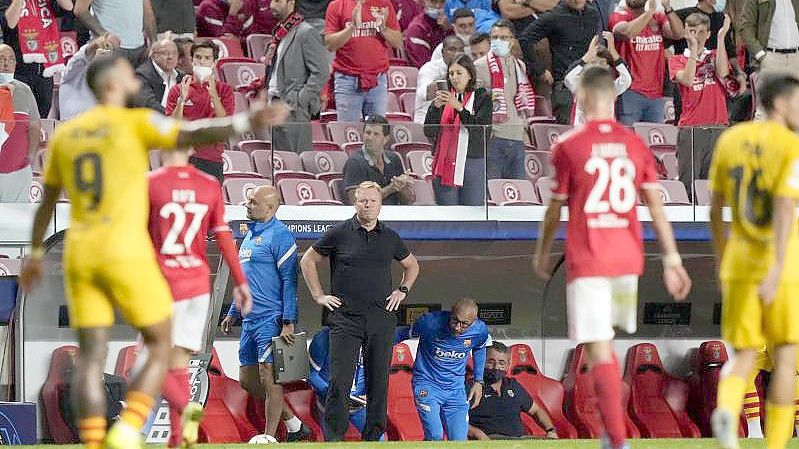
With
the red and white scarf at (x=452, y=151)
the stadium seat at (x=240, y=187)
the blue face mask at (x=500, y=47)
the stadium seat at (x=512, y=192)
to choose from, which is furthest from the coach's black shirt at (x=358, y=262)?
the blue face mask at (x=500, y=47)

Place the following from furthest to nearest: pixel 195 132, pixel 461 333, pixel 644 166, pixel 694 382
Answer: pixel 694 382 < pixel 461 333 < pixel 644 166 < pixel 195 132

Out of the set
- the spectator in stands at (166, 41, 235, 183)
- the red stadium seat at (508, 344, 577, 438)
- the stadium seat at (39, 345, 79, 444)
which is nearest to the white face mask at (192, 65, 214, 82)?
the spectator in stands at (166, 41, 235, 183)

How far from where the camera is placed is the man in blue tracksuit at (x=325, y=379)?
13.1m

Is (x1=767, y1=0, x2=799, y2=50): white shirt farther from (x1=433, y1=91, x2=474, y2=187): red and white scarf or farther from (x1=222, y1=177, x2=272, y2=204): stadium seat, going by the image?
(x1=222, y1=177, x2=272, y2=204): stadium seat

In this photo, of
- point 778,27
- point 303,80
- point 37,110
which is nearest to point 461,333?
point 303,80

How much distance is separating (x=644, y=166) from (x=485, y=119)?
592 centimetres

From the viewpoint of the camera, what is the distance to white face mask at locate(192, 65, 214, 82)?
1365cm

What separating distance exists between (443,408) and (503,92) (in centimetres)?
321

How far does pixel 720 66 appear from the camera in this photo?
630 inches

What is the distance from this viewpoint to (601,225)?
7723 millimetres

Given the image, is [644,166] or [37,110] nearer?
[644,166]

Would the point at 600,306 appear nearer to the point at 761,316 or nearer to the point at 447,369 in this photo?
the point at 761,316

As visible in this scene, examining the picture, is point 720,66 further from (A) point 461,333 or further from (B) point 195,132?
(B) point 195,132

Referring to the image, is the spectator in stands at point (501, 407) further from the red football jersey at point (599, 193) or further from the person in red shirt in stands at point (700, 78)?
the red football jersey at point (599, 193)
